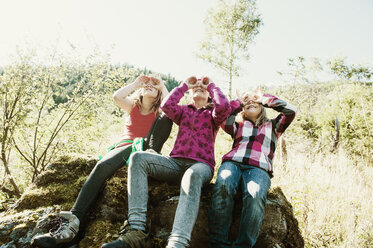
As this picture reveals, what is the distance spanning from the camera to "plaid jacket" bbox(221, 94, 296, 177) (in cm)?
221

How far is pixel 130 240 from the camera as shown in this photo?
1.50m

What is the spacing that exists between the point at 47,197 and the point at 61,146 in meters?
2.72

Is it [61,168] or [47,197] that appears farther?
[61,168]

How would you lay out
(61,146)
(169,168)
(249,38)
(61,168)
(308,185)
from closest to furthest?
(169,168) < (61,168) < (308,185) < (61,146) < (249,38)

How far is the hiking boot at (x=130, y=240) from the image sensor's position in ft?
4.69

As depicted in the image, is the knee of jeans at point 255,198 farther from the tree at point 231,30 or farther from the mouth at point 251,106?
the tree at point 231,30

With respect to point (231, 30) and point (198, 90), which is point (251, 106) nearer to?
point (198, 90)

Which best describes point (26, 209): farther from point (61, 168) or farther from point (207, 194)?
point (207, 194)

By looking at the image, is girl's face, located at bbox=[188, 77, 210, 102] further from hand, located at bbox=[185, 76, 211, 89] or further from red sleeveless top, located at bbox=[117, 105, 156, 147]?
red sleeveless top, located at bbox=[117, 105, 156, 147]

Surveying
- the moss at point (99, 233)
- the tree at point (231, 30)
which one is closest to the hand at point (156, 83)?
the moss at point (99, 233)

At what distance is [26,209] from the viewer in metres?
2.08

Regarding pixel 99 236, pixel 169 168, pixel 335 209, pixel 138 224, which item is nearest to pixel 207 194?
pixel 169 168

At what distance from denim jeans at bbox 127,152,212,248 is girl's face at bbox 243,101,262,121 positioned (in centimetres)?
93

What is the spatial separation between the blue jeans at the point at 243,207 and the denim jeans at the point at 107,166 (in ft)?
2.47
